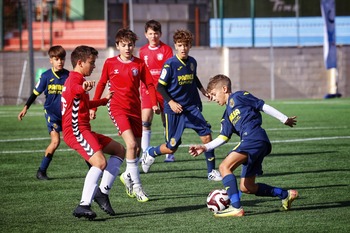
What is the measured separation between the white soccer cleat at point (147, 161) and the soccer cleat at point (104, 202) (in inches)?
135

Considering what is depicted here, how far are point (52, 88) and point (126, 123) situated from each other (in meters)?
2.57

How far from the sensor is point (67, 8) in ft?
141

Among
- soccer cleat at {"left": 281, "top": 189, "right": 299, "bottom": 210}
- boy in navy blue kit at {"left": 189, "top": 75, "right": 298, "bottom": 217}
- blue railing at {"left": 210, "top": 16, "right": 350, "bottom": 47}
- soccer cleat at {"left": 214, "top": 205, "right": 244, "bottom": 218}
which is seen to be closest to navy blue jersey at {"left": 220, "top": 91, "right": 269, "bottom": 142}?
boy in navy blue kit at {"left": 189, "top": 75, "right": 298, "bottom": 217}

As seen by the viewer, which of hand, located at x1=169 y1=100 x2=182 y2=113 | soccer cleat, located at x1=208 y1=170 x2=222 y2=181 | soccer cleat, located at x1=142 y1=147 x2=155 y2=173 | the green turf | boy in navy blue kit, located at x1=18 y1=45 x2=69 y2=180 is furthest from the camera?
boy in navy blue kit, located at x1=18 y1=45 x2=69 y2=180

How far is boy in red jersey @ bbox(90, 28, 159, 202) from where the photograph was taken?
10742mm

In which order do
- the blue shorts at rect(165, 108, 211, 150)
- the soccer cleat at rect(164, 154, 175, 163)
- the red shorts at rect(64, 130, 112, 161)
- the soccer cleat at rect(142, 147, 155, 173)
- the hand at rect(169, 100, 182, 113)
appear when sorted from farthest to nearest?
the soccer cleat at rect(164, 154, 175, 163) → the soccer cleat at rect(142, 147, 155, 173) → the blue shorts at rect(165, 108, 211, 150) → the hand at rect(169, 100, 182, 113) → the red shorts at rect(64, 130, 112, 161)

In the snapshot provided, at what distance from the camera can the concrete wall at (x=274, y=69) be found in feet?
125

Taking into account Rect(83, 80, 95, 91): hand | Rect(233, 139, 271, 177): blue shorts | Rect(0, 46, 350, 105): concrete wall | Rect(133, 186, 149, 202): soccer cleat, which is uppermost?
Rect(83, 80, 95, 91): hand

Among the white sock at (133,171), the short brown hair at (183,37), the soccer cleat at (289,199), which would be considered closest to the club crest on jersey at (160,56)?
the short brown hair at (183,37)

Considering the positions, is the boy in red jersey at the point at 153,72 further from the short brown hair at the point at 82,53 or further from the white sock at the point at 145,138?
the short brown hair at the point at 82,53

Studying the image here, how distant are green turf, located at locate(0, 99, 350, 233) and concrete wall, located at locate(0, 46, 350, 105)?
18738mm

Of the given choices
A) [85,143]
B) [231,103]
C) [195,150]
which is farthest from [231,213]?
[85,143]

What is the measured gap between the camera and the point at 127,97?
1119 centimetres

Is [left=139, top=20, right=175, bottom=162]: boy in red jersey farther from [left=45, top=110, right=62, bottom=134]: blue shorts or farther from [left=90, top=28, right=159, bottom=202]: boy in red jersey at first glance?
[left=90, top=28, right=159, bottom=202]: boy in red jersey
